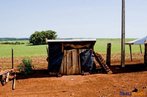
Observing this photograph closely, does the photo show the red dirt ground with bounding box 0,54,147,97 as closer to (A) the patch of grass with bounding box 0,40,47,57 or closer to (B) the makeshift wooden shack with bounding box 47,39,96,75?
(B) the makeshift wooden shack with bounding box 47,39,96,75

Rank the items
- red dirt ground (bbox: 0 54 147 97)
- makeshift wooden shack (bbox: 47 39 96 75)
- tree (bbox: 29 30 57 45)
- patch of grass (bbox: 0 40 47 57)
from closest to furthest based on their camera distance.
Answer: red dirt ground (bbox: 0 54 147 97), makeshift wooden shack (bbox: 47 39 96 75), patch of grass (bbox: 0 40 47 57), tree (bbox: 29 30 57 45)

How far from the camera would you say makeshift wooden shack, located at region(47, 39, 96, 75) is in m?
19.6

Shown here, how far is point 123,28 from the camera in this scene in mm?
22406

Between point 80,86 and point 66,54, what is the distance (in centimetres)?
399

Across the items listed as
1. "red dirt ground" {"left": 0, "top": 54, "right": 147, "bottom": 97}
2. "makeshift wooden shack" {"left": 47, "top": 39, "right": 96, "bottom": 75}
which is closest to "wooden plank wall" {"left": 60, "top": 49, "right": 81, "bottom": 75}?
"makeshift wooden shack" {"left": 47, "top": 39, "right": 96, "bottom": 75}

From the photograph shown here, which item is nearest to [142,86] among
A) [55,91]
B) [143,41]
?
[55,91]

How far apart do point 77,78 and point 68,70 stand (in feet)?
4.67

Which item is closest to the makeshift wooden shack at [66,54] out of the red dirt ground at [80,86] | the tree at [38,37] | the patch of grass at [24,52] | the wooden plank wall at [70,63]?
the wooden plank wall at [70,63]

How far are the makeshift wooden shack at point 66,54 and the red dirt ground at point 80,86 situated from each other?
0.74 metres

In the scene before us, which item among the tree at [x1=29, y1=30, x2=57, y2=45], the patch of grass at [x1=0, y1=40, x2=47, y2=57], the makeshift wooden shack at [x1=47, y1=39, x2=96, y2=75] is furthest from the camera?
the tree at [x1=29, y1=30, x2=57, y2=45]

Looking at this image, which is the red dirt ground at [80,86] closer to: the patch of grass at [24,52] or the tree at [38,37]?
the patch of grass at [24,52]

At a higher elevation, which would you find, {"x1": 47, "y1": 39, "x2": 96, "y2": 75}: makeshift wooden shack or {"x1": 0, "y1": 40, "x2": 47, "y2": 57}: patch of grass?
{"x1": 47, "y1": 39, "x2": 96, "y2": 75}: makeshift wooden shack

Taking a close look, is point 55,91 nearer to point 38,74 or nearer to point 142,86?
point 142,86

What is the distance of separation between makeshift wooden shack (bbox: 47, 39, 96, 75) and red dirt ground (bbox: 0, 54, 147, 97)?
737 mm
